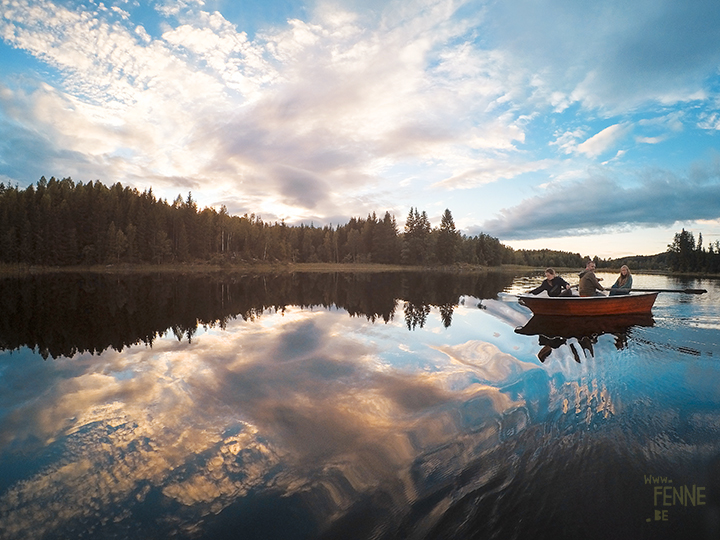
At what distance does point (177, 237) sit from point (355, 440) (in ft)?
307

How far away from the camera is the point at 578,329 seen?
52.7 feet

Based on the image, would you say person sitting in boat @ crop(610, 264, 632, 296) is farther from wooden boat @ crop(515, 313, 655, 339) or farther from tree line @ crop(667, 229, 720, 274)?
tree line @ crop(667, 229, 720, 274)

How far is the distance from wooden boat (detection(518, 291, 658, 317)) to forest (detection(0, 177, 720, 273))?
78777mm

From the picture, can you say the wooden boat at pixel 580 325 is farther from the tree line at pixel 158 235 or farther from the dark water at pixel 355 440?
the tree line at pixel 158 235

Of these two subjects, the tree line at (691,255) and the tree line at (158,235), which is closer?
the tree line at (158,235)

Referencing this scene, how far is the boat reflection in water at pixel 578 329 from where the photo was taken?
12719 millimetres

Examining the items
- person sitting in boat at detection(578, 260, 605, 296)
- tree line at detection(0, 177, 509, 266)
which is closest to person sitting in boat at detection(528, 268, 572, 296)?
person sitting in boat at detection(578, 260, 605, 296)

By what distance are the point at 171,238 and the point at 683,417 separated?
97.7m

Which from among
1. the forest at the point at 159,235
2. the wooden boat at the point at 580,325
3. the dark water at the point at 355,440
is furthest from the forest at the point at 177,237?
the wooden boat at the point at 580,325

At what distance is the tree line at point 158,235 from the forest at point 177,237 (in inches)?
7.7

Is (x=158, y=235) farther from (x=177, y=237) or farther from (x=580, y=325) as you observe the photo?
(x=580, y=325)

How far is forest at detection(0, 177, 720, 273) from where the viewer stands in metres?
67.2

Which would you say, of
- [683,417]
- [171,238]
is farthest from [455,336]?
[171,238]

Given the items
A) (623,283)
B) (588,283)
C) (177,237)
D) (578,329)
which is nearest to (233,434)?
(578,329)
